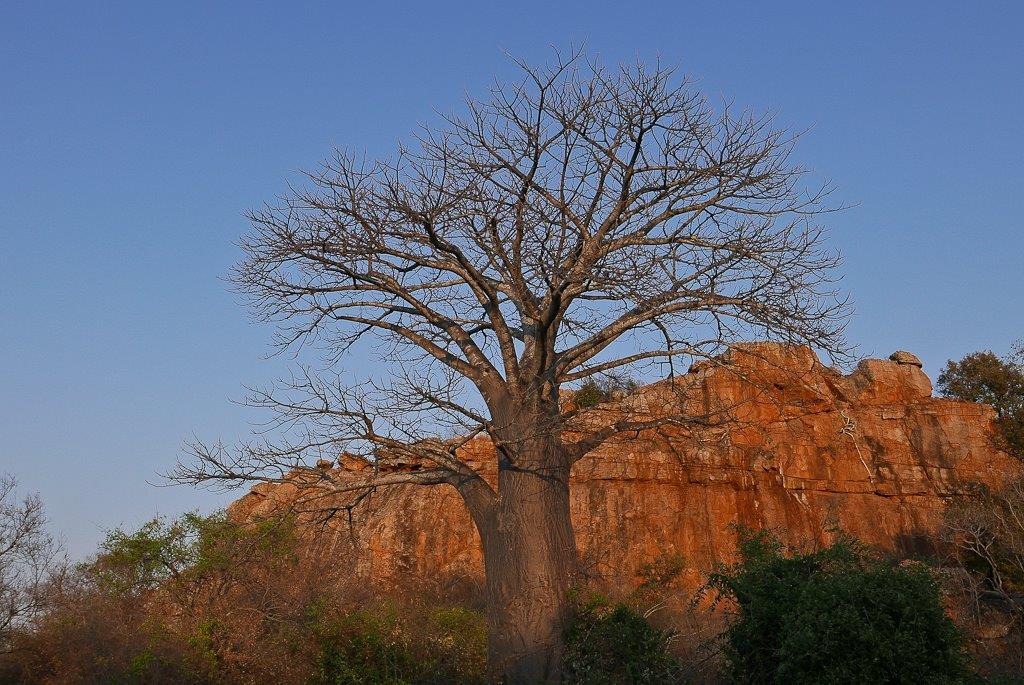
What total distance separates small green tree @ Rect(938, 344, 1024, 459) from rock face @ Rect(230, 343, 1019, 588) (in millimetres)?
613

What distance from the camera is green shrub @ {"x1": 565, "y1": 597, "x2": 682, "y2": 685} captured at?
995 cm

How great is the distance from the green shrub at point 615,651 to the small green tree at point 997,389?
83.3 feet

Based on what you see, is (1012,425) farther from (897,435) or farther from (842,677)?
(842,677)

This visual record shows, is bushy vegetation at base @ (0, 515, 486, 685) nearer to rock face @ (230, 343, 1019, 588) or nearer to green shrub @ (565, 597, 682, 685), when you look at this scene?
green shrub @ (565, 597, 682, 685)

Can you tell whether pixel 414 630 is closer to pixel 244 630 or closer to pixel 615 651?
pixel 244 630

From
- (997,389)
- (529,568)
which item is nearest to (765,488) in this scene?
(997,389)

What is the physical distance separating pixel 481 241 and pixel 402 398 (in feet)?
6.53

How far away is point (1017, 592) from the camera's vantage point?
20.4m

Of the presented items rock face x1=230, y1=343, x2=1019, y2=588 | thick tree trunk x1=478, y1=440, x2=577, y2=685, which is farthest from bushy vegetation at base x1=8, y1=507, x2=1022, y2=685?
rock face x1=230, y1=343, x2=1019, y2=588

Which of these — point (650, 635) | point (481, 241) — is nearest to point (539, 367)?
point (481, 241)

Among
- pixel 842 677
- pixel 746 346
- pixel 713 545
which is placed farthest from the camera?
pixel 713 545

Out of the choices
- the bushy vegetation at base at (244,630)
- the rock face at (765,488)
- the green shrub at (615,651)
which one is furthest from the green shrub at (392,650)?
the rock face at (765,488)

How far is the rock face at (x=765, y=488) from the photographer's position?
30.2 m

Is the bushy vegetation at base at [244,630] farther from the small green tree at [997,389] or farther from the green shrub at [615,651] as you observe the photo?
the small green tree at [997,389]
